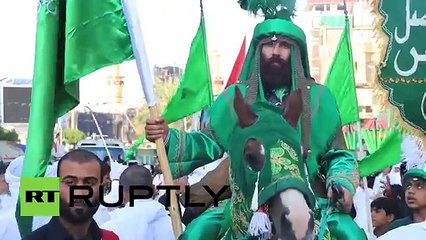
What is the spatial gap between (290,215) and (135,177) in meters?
0.62

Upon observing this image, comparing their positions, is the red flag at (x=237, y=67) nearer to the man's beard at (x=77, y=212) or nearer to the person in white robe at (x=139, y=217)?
the person in white robe at (x=139, y=217)

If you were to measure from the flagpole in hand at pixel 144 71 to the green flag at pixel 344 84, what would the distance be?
691 millimetres

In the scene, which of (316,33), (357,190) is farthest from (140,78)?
(357,190)

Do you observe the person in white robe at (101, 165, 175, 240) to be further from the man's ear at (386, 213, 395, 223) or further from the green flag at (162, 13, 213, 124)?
the man's ear at (386, 213, 395, 223)

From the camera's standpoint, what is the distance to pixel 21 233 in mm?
3223

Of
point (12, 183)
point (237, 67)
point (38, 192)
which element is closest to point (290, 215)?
point (237, 67)

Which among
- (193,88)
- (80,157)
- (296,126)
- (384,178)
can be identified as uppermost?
(193,88)

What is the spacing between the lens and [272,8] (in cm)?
325

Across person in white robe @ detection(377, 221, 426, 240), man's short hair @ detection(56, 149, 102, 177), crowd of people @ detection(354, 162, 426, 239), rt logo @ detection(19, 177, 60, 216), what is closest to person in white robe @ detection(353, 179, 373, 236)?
crowd of people @ detection(354, 162, 426, 239)

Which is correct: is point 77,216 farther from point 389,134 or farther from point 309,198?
point 389,134

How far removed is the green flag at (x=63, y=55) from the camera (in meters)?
3.17

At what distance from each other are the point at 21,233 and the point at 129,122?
1.98 feet

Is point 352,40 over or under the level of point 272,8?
under

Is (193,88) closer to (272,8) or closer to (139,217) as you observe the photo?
(272,8)
